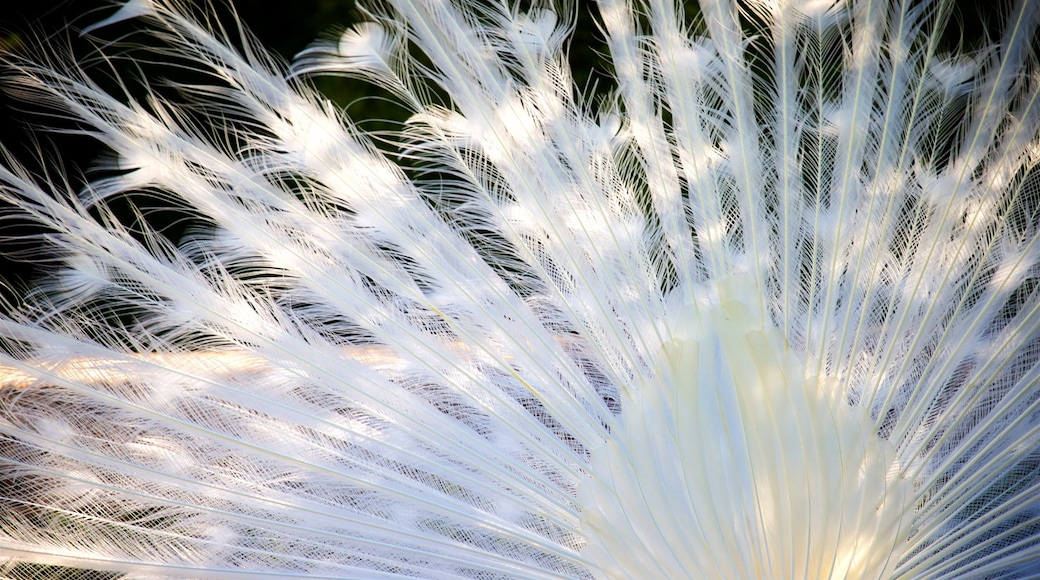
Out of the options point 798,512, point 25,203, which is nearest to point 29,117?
point 25,203

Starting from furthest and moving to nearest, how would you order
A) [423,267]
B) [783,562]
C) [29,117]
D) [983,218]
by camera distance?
[29,117] → [423,267] → [983,218] → [783,562]

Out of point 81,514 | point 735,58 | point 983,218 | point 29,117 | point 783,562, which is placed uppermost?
point 29,117

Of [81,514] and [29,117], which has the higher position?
[29,117]

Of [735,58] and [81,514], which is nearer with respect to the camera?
[735,58]

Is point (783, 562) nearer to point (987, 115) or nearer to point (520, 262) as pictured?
point (520, 262)

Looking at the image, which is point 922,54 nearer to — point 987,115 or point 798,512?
point 987,115

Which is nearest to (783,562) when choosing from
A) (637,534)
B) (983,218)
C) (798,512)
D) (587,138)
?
(798,512)

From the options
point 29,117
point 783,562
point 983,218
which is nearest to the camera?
point 783,562
